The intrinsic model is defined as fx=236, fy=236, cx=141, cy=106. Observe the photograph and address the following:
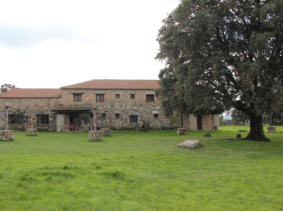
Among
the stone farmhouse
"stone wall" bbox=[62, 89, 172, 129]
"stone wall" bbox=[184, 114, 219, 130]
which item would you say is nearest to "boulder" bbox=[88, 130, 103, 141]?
the stone farmhouse

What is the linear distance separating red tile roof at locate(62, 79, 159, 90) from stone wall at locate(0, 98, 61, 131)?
3.48 metres

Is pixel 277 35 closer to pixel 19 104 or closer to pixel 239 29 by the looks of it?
pixel 239 29

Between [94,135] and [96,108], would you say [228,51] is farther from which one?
[96,108]

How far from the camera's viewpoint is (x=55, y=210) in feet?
13.8

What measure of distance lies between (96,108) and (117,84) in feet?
16.0

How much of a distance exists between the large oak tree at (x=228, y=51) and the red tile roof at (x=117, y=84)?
1598cm

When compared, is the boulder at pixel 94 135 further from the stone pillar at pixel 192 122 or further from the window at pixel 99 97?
the stone pillar at pixel 192 122

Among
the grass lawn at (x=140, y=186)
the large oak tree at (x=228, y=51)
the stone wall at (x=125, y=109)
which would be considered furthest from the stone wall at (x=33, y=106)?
the grass lawn at (x=140, y=186)

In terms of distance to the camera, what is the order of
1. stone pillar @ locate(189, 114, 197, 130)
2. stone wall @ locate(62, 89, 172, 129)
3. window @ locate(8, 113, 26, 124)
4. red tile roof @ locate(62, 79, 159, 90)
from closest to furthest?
window @ locate(8, 113, 26, 124) → stone wall @ locate(62, 89, 172, 129) → red tile roof @ locate(62, 79, 159, 90) → stone pillar @ locate(189, 114, 197, 130)

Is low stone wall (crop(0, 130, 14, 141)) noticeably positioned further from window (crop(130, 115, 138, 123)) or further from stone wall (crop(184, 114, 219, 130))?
stone wall (crop(184, 114, 219, 130))

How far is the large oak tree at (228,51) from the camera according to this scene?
529 inches

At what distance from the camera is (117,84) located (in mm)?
33375

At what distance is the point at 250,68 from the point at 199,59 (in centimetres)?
318

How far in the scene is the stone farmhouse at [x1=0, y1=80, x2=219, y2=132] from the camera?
30766mm
